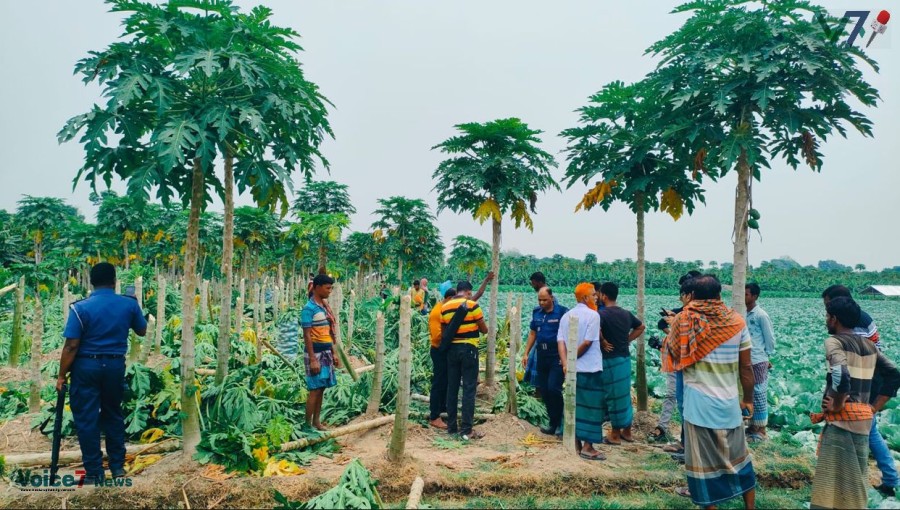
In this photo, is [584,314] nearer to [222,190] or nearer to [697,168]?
[697,168]

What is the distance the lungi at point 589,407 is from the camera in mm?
5668

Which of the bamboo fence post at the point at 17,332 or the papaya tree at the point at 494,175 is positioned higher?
the papaya tree at the point at 494,175

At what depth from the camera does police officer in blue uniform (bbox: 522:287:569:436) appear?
6.25 meters

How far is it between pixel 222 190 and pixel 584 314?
439cm

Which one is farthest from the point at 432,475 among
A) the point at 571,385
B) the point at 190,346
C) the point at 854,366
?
the point at 854,366

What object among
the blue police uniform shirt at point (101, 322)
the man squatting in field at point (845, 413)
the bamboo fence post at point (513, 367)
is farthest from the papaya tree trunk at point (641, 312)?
the blue police uniform shirt at point (101, 322)

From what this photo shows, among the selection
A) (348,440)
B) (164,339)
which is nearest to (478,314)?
(348,440)

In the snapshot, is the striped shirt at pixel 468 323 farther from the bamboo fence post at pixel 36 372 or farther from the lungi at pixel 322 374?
the bamboo fence post at pixel 36 372

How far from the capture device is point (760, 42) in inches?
203

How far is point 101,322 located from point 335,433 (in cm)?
262

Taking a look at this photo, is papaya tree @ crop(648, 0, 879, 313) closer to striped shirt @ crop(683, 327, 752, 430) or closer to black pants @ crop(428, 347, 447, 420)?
striped shirt @ crop(683, 327, 752, 430)

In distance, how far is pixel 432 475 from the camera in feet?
16.0

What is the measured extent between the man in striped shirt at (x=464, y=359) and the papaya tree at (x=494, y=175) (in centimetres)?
148

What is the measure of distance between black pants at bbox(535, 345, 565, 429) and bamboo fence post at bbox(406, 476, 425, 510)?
2.29 meters
